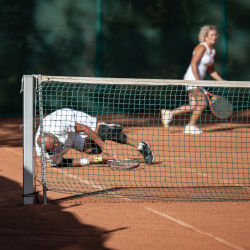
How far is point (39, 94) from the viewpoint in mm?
4629

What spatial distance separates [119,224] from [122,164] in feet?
6.82

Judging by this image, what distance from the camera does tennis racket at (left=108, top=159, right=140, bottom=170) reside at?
6064mm

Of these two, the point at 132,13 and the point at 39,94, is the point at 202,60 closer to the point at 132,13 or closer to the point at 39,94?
the point at 132,13

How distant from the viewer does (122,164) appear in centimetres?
611

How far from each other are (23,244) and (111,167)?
2644 millimetres

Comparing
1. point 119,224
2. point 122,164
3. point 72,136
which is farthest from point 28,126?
point 122,164

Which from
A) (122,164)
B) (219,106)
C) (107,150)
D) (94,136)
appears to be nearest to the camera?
(122,164)

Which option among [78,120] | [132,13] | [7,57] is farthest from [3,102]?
[78,120]

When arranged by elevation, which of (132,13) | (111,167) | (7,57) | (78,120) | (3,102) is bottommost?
(111,167)

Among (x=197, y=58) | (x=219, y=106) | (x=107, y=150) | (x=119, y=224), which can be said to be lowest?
(x=119, y=224)

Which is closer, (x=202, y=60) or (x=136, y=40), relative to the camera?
(x=202, y=60)

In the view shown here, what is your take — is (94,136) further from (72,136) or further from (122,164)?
(122,164)

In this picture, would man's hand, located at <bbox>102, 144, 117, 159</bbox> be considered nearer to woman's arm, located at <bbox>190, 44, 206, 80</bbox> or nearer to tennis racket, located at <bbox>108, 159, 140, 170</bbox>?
tennis racket, located at <bbox>108, 159, 140, 170</bbox>

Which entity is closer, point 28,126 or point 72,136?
point 28,126
